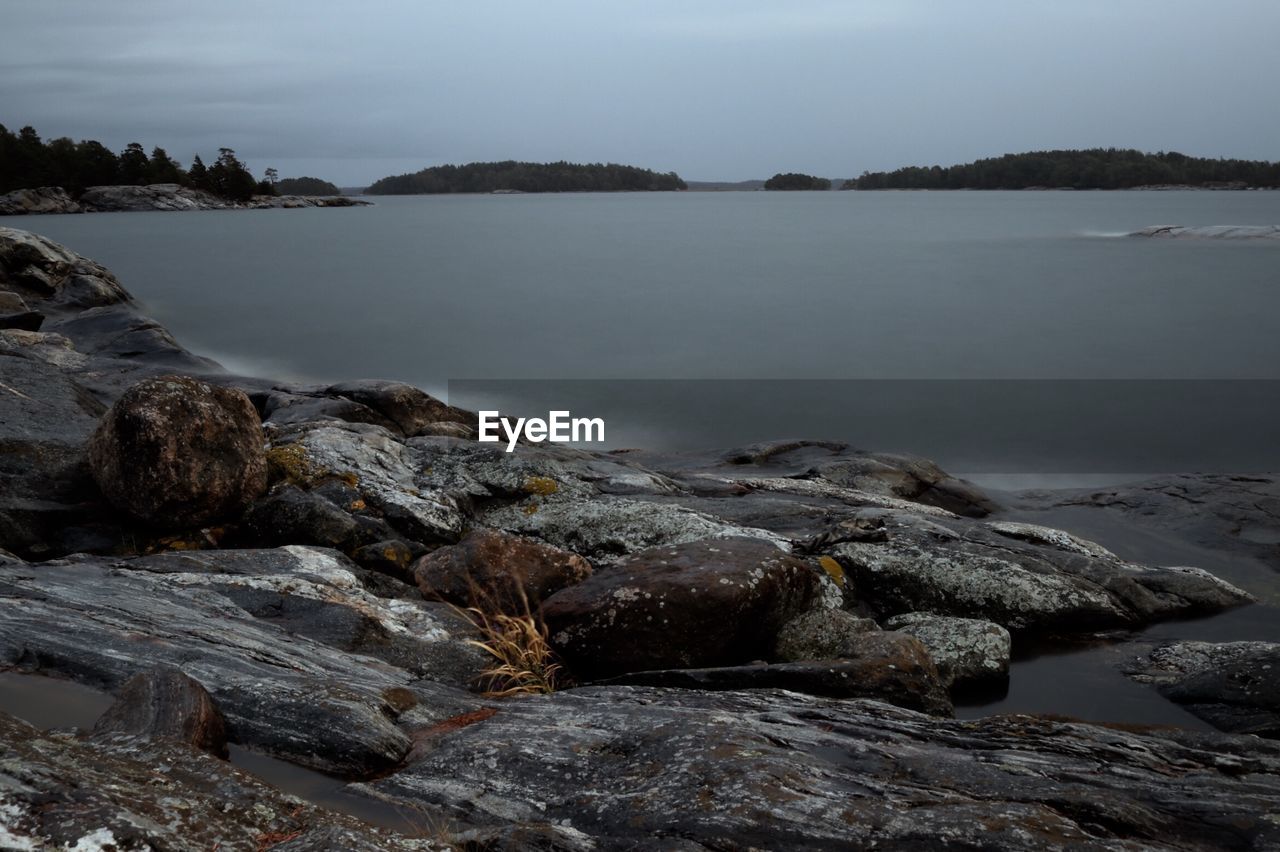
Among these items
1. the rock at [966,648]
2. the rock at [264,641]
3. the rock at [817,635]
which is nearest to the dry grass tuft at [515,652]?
the rock at [264,641]

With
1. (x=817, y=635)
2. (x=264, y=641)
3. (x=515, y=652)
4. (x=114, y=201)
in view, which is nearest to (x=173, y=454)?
(x=264, y=641)

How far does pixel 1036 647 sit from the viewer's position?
873 centimetres

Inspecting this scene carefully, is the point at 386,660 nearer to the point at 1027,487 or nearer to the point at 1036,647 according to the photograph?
the point at 1036,647

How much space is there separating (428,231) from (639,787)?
73369 mm

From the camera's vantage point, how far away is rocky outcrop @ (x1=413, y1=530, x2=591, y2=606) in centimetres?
785

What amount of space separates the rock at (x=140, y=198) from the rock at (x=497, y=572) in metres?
111

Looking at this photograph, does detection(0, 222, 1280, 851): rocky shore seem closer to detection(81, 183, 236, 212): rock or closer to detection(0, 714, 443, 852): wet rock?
detection(0, 714, 443, 852): wet rock

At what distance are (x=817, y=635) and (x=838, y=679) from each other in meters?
1.09

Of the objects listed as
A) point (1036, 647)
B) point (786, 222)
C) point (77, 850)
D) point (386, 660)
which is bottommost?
point (1036, 647)

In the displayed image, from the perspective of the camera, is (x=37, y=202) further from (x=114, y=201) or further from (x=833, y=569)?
(x=833, y=569)

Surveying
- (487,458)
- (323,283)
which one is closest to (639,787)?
(487,458)

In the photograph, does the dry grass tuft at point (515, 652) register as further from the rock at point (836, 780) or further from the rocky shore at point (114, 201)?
the rocky shore at point (114, 201)

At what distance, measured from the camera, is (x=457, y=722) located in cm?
510

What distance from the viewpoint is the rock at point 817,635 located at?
732cm
